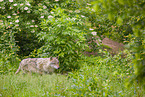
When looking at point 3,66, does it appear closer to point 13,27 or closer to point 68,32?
point 13,27

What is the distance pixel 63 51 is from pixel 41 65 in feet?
2.37

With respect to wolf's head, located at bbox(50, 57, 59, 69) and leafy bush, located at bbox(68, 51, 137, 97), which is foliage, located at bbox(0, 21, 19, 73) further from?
leafy bush, located at bbox(68, 51, 137, 97)

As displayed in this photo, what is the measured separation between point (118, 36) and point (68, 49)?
9.86 ft

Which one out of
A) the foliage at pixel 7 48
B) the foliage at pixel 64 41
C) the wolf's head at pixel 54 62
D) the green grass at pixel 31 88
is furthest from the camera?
the foliage at pixel 7 48

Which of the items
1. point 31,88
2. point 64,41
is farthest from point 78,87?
point 64,41

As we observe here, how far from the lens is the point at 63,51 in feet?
16.4

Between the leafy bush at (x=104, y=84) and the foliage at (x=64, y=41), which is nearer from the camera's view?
the leafy bush at (x=104, y=84)

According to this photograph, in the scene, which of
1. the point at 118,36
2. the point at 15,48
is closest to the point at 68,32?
the point at 15,48

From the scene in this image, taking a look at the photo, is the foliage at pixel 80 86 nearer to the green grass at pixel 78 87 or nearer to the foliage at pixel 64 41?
the green grass at pixel 78 87

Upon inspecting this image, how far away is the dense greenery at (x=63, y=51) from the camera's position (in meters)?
3.14

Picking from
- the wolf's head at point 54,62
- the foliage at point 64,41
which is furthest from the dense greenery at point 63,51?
the wolf's head at point 54,62

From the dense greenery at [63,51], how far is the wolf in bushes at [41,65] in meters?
0.24

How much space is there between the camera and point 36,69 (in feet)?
16.1

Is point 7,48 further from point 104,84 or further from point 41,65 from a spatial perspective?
point 104,84
